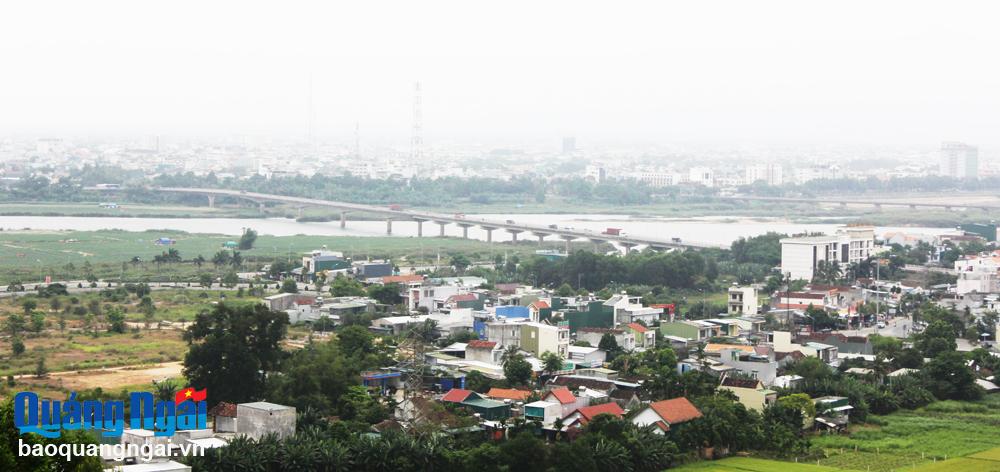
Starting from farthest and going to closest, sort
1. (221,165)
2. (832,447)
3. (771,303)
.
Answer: (221,165) < (771,303) < (832,447)

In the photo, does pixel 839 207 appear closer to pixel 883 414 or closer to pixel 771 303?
pixel 771 303

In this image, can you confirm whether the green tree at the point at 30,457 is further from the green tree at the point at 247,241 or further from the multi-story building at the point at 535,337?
the green tree at the point at 247,241

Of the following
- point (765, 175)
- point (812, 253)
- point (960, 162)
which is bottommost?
point (812, 253)

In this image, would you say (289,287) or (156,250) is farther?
(156,250)

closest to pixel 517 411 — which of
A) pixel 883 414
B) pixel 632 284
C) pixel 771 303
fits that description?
pixel 883 414

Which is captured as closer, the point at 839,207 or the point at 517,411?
the point at 517,411

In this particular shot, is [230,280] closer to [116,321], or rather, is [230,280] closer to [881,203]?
[116,321]

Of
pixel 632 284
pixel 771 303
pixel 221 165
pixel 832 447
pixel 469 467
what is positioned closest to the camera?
pixel 469 467

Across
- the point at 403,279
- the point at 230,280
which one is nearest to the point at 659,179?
the point at 403,279
